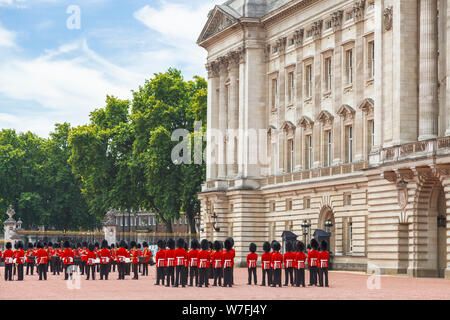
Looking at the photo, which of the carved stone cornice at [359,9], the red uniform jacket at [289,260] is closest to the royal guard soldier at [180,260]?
the red uniform jacket at [289,260]

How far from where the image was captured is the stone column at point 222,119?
6844 cm

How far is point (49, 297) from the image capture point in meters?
28.2

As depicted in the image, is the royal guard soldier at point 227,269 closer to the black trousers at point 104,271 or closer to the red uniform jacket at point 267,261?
the red uniform jacket at point 267,261

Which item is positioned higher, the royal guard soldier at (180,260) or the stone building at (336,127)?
the stone building at (336,127)

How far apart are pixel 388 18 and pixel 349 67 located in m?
7.75

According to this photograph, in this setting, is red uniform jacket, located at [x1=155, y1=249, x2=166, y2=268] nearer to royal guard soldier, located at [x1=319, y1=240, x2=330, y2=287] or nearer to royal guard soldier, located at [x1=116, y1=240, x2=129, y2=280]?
royal guard soldier, located at [x1=319, y1=240, x2=330, y2=287]

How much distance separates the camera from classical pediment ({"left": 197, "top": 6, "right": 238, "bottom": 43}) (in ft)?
214

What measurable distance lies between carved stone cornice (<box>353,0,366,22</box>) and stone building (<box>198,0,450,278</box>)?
1.9 inches

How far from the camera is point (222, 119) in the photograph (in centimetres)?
6875

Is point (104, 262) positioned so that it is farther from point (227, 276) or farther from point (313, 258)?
point (313, 258)

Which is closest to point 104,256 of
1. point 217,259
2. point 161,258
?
point 161,258

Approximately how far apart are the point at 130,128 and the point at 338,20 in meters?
29.8

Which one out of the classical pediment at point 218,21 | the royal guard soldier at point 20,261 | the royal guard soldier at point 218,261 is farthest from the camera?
the classical pediment at point 218,21

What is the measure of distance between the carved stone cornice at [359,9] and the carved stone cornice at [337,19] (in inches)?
68.7
